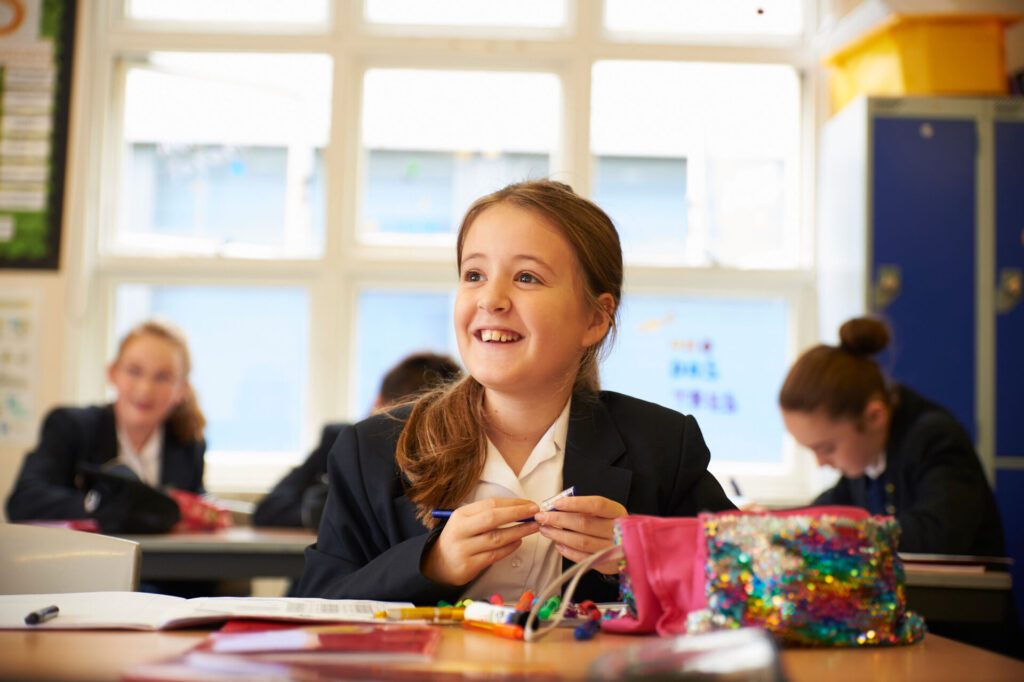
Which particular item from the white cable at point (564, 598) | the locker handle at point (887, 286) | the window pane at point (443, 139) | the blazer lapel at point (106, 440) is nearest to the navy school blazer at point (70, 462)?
the blazer lapel at point (106, 440)

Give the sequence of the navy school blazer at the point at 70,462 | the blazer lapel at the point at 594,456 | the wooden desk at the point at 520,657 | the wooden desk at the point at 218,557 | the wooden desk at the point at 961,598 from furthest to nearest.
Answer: the navy school blazer at the point at 70,462
the wooden desk at the point at 218,557
the wooden desk at the point at 961,598
the blazer lapel at the point at 594,456
the wooden desk at the point at 520,657

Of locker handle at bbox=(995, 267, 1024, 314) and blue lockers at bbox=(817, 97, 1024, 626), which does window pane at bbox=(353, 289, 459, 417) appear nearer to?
blue lockers at bbox=(817, 97, 1024, 626)

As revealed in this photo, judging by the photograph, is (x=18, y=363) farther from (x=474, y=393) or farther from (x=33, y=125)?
(x=474, y=393)

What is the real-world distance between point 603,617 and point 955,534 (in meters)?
1.79

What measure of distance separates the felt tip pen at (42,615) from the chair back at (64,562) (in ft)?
1.35

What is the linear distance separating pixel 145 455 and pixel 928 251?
3.14m

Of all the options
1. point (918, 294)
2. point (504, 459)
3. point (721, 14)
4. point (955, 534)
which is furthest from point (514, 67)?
point (504, 459)

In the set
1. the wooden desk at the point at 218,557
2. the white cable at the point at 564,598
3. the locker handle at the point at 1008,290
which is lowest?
the wooden desk at the point at 218,557

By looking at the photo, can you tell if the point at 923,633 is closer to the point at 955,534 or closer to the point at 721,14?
the point at 955,534

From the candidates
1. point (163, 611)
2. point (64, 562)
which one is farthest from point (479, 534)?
point (64, 562)

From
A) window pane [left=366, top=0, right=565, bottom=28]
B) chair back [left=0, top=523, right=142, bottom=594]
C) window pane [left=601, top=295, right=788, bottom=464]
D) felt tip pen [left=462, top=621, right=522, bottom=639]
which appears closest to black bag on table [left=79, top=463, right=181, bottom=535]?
chair back [left=0, top=523, right=142, bottom=594]

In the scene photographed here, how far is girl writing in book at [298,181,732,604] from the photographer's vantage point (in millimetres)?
1448

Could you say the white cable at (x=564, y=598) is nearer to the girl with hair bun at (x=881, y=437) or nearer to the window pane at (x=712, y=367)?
the girl with hair bun at (x=881, y=437)

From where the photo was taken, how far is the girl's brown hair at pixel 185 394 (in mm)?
3541
